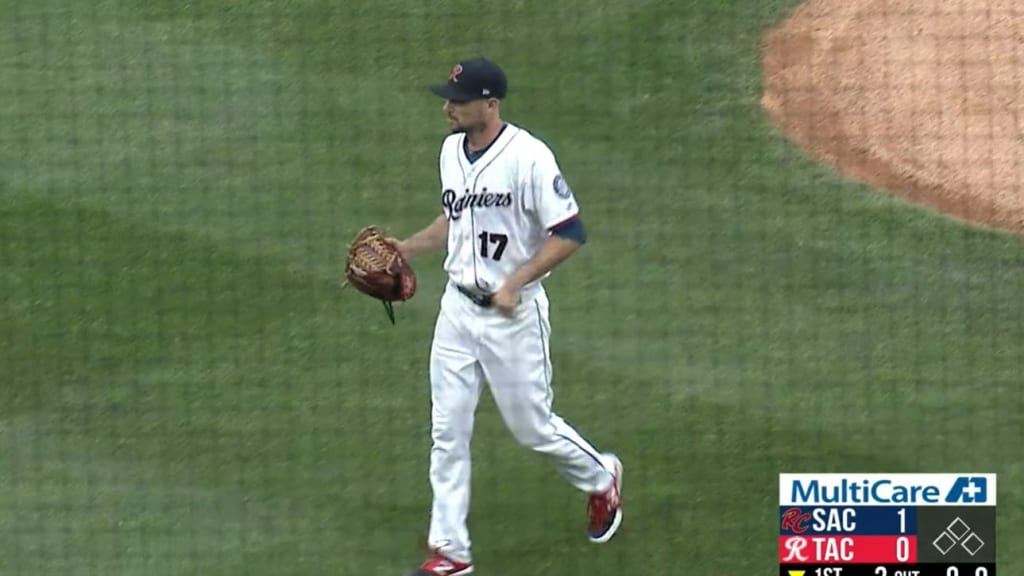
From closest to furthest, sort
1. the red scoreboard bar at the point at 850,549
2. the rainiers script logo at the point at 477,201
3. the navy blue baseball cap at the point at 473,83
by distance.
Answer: the navy blue baseball cap at the point at 473,83 < the rainiers script logo at the point at 477,201 < the red scoreboard bar at the point at 850,549

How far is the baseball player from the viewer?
6.12 m

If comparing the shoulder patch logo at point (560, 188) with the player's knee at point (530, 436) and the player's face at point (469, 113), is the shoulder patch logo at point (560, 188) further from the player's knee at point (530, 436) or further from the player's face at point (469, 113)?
the player's knee at point (530, 436)

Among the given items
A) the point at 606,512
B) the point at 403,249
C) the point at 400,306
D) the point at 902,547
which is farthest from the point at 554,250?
the point at 400,306

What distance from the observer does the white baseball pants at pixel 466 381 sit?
6.23 m

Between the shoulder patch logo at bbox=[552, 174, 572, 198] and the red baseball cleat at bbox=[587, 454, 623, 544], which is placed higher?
the shoulder patch logo at bbox=[552, 174, 572, 198]

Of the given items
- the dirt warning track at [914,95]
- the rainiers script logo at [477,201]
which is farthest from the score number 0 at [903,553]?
the dirt warning track at [914,95]

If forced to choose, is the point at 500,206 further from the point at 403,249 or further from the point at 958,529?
the point at 958,529

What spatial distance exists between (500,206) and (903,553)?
5.95ft

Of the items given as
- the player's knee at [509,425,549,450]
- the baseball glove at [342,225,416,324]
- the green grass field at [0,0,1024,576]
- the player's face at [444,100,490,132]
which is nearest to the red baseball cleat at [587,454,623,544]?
the green grass field at [0,0,1024,576]

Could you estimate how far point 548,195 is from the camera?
6.11 m

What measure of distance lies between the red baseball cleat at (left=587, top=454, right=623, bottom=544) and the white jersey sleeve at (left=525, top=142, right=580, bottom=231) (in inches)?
37.7

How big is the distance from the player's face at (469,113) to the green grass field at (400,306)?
1.45m

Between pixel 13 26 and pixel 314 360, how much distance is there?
3084 mm

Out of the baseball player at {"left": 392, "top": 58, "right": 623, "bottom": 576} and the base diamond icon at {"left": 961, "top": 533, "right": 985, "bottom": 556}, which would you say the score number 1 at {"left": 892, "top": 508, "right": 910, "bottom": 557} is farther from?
the baseball player at {"left": 392, "top": 58, "right": 623, "bottom": 576}
